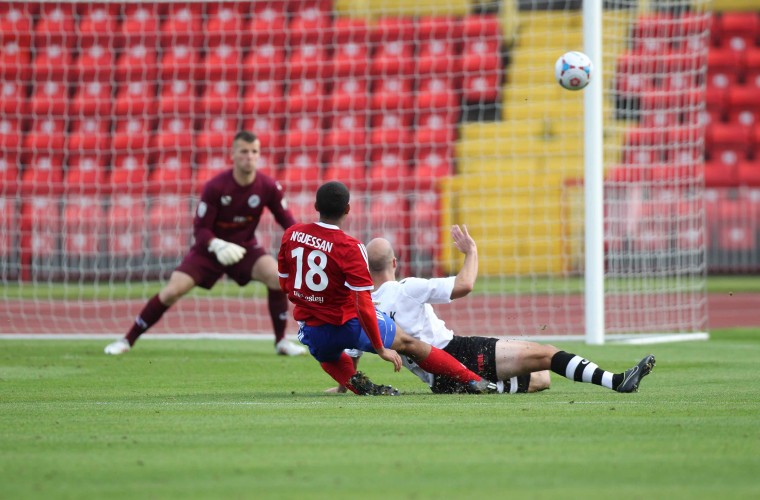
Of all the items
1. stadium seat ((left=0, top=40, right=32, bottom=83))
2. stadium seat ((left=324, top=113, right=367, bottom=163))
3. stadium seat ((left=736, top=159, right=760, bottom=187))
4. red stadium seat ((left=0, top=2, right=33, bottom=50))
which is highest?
red stadium seat ((left=0, top=2, right=33, bottom=50))

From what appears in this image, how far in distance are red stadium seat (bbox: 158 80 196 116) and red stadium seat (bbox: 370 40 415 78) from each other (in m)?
2.86

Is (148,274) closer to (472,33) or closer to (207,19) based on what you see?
(207,19)

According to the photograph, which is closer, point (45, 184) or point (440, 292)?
point (440, 292)

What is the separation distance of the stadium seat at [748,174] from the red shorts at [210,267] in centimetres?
1249

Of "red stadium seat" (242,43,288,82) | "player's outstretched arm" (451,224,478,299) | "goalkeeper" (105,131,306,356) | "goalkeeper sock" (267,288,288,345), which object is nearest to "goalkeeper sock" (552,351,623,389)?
"player's outstretched arm" (451,224,478,299)

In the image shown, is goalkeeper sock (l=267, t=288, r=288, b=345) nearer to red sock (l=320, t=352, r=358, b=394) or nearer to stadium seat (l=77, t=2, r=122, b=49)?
red sock (l=320, t=352, r=358, b=394)

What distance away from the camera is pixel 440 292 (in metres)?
7.24

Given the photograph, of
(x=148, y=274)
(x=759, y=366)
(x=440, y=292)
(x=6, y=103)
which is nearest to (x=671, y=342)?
(x=759, y=366)

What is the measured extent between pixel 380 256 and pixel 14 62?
37.0 ft

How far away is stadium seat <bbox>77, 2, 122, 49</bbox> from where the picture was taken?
17.9 metres

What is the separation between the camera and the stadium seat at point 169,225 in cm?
1856

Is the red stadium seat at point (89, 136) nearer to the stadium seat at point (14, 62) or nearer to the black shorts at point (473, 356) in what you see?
the stadium seat at point (14, 62)

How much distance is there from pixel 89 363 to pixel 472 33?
32.6ft

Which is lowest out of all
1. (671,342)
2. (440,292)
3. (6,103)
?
(671,342)
